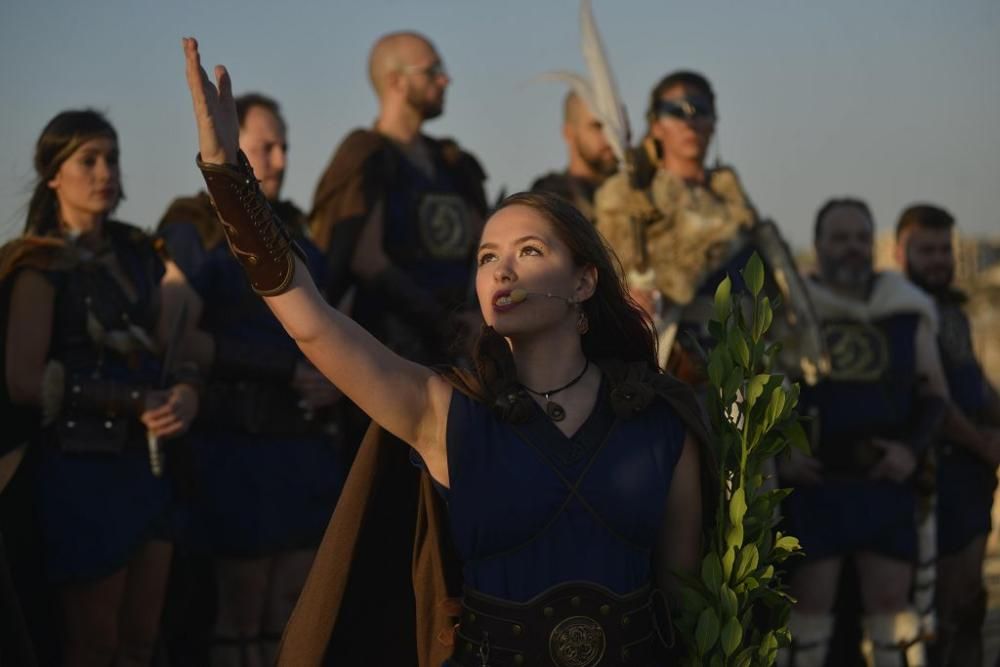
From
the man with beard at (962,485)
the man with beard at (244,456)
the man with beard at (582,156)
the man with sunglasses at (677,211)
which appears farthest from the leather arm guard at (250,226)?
the man with beard at (962,485)

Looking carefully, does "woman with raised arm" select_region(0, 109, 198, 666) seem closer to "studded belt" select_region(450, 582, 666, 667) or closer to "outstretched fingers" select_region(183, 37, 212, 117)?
"studded belt" select_region(450, 582, 666, 667)

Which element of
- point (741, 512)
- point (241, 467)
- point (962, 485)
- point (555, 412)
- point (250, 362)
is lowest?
point (962, 485)

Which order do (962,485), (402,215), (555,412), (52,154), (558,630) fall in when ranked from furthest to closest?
(962,485) → (402,215) → (52,154) → (555,412) → (558,630)

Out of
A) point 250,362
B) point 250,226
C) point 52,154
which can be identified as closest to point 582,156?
point 250,362

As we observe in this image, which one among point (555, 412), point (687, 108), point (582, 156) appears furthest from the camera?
point (582, 156)

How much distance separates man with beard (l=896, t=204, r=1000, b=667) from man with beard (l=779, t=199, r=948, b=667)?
51 cm

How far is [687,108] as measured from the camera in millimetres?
7184

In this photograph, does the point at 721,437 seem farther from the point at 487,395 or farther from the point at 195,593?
the point at 195,593

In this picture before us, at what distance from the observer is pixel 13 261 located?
5.71 m

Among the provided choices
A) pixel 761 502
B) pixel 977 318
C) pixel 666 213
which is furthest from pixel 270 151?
pixel 977 318

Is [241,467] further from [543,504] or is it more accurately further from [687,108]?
[543,504]

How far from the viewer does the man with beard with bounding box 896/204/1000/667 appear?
332 inches

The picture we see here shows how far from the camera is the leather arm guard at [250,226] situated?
3.57m

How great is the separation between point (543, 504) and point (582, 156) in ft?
17.3
